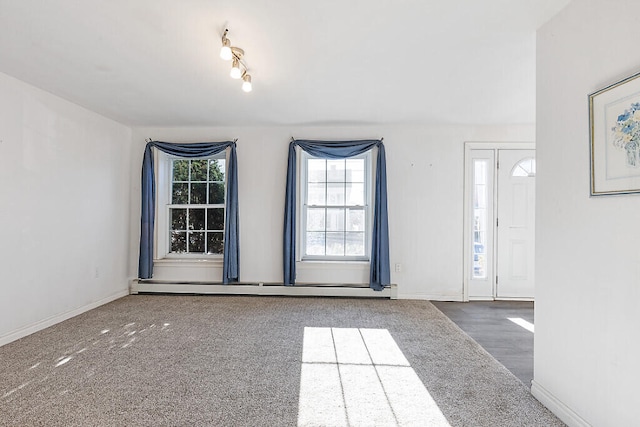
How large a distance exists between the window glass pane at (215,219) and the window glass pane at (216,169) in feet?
1.57

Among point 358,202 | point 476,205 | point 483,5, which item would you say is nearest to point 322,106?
point 358,202

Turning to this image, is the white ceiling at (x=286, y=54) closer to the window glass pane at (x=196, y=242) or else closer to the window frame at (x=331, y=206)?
the window frame at (x=331, y=206)

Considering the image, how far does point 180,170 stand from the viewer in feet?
16.3

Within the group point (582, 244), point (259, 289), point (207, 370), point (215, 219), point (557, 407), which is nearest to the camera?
point (582, 244)

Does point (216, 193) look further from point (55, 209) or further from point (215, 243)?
point (55, 209)

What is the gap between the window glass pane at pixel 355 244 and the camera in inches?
187

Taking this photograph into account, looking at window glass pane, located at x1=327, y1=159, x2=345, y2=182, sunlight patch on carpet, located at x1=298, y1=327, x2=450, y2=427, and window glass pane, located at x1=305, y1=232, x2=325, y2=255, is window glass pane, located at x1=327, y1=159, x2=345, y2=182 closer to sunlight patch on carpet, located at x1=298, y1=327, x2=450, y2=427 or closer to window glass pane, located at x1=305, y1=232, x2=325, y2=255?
window glass pane, located at x1=305, y1=232, x2=325, y2=255

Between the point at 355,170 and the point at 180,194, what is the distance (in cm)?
267

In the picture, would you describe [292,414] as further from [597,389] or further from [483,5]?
[483,5]

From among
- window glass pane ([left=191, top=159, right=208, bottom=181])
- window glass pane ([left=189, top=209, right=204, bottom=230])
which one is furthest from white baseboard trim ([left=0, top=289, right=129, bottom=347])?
window glass pane ([left=191, top=159, right=208, bottom=181])

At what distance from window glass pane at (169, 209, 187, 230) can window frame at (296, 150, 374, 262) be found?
69.7 inches

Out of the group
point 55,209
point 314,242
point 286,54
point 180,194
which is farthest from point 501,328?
point 55,209

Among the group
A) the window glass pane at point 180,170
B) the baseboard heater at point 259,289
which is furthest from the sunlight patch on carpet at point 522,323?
the window glass pane at point 180,170

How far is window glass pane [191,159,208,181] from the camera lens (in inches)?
194
